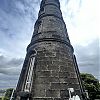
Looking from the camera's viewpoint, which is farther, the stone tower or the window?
the window

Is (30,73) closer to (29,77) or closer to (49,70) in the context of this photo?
(29,77)

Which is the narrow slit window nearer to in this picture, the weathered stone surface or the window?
the window

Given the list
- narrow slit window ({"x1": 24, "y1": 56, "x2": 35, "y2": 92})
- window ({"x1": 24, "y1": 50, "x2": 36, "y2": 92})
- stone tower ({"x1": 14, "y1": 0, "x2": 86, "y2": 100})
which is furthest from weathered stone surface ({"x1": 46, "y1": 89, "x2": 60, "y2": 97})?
window ({"x1": 24, "y1": 50, "x2": 36, "y2": 92})

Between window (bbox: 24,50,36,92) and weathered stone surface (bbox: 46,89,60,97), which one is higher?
window (bbox: 24,50,36,92)

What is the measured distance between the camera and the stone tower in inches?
239

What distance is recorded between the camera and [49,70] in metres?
6.78

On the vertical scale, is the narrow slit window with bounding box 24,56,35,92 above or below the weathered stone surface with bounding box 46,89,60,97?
above

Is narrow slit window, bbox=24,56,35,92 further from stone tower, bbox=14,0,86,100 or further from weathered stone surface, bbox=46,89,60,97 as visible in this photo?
weathered stone surface, bbox=46,89,60,97

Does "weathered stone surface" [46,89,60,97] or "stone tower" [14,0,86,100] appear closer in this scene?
"weathered stone surface" [46,89,60,97]

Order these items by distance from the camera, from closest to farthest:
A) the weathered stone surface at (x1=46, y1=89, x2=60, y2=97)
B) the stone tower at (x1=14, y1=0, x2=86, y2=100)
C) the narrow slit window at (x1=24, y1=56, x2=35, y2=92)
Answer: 1. the weathered stone surface at (x1=46, y1=89, x2=60, y2=97)
2. the stone tower at (x1=14, y1=0, x2=86, y2=100)
3. the narrow slit window at (x1=24, y1=56, x2=35, y2=92)

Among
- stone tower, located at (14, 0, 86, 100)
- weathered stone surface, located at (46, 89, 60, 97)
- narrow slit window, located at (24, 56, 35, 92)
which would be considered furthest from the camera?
narrow slit window, located at (24, 56, 35, 92)

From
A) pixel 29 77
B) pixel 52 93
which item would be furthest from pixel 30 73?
pixel 52 93

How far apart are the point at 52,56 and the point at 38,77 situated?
164cm

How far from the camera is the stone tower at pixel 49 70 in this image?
A: 239 inches
